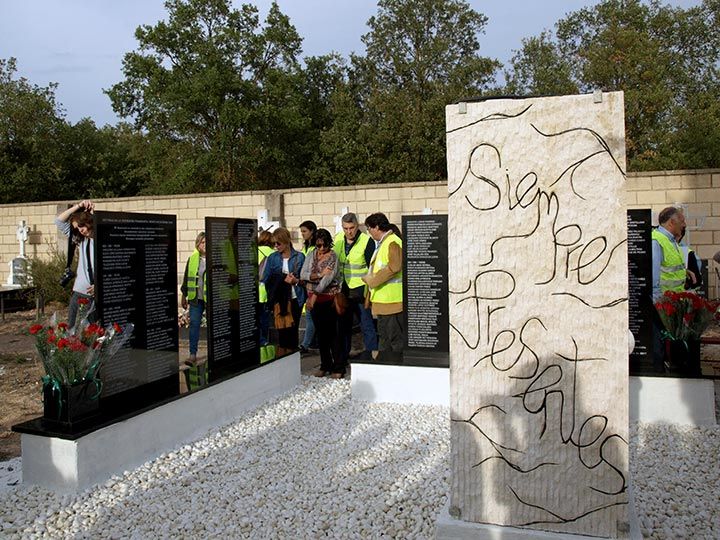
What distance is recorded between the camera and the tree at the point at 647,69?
72.9ft

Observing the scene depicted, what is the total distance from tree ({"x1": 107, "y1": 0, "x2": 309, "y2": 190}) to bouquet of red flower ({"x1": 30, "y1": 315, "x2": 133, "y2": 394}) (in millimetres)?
20067

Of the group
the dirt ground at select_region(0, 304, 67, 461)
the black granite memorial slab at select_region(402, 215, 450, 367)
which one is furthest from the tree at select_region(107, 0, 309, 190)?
the black granite memorial slab at select_region(402, 215, 450, 367)

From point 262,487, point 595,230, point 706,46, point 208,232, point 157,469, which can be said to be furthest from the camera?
point 706,46

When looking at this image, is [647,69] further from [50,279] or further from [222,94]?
[50,279]

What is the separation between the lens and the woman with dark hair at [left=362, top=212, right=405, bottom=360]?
723 cm

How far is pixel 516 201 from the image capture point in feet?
9.75

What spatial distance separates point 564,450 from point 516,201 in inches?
44.3

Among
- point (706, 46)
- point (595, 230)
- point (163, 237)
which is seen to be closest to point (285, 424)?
point (163, 237)

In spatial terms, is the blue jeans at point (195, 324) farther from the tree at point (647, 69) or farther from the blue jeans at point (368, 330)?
the tree at point (647, 69)

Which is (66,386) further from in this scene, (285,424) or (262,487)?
(285,424)

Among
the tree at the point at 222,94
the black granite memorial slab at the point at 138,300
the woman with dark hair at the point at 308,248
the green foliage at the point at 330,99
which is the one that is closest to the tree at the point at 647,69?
the green foliage at the point at 330,99

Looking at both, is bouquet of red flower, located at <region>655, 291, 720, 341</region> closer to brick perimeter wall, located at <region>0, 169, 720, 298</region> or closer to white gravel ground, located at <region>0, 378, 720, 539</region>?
white gravel ground, located at <region>0, 378, 720, 539</region>

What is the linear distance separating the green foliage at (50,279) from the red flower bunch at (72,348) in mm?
11155

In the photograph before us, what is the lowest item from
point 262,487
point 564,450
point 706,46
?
point 262,487
